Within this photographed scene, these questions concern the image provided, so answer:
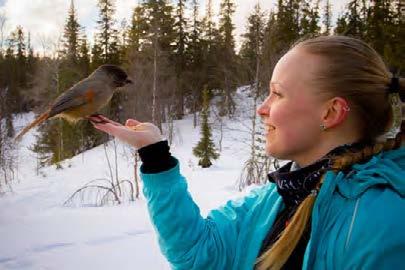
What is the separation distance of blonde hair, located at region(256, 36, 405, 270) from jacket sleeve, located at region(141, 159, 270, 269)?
216 millimetres

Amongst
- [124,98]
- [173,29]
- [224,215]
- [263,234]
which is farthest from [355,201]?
[173,29]

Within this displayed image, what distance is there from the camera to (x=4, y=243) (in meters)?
5.09

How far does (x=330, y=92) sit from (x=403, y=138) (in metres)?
0.25

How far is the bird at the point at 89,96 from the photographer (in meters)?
2.54

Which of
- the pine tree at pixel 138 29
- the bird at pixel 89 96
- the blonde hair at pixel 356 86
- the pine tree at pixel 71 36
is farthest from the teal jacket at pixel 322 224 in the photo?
the pine tree at pixel 71 36

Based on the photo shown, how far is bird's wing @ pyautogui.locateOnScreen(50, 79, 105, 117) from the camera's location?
8.34 feet

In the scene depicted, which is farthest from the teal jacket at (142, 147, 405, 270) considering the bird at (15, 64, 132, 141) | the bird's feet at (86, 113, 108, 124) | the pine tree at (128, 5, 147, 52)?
the pine tree at (128, 5, 147, 52)

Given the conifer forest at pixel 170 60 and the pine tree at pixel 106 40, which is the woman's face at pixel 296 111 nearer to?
the conifer forest at pixel 170 60

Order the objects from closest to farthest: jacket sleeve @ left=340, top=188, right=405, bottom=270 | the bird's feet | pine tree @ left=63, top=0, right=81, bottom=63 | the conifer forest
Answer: jacket sleeve @ left=340, top=188, right=405, bottom=270, the bird's feet, the conifer forest, pine tree @ left=63, top=0, right=81, bottom=63

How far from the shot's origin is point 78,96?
259cm

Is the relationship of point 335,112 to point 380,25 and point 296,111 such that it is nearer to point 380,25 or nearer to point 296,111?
point 296,111

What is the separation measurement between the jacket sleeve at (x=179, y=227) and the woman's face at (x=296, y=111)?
34 centimetres

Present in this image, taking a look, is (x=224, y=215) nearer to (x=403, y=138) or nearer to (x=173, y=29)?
(x=403, y=138)

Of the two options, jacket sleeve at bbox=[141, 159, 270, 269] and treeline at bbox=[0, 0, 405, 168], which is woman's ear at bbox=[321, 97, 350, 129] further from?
treeline at bbox=[0, 0, 405, 168]
